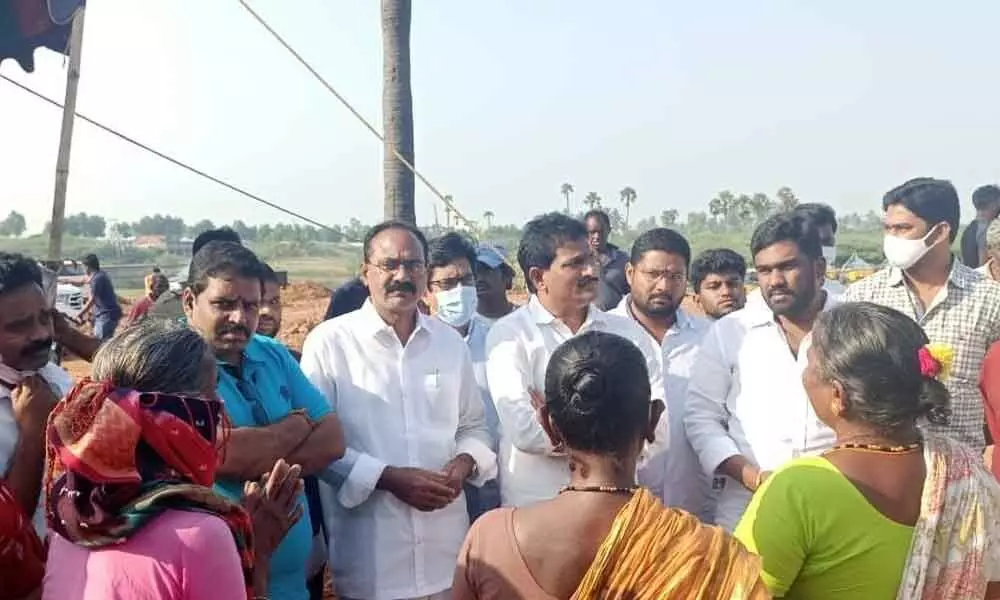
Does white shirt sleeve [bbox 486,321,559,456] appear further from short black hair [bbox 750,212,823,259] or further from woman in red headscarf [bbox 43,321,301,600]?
woman in red headscarf [bbox 43,321,301,600]

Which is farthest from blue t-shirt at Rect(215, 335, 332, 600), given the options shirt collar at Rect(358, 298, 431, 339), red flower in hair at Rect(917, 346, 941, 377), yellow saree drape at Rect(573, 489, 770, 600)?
red flower in hair at Rect(917, 346, 941, 377)

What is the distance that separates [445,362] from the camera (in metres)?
3.49

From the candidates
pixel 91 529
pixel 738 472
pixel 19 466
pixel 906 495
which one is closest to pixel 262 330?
pixel 19 466

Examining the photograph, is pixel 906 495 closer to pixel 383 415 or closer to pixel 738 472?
pixel 738 472

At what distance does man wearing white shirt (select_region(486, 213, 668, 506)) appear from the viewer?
11.1 ft

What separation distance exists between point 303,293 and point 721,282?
22.9 metres

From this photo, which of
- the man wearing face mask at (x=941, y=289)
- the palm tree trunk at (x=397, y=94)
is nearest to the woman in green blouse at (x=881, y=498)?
the man wearing face mask at (x=941, y=289)

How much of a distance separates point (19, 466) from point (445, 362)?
1572mm

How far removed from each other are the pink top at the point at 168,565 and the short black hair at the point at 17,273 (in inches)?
45.7

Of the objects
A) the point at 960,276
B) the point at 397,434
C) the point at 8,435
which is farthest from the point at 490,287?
the point at 8,435

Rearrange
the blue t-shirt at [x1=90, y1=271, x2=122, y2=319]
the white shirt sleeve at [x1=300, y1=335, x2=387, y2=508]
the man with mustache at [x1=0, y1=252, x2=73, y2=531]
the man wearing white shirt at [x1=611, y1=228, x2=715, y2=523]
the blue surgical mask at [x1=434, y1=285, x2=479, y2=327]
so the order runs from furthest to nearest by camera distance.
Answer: the blue t-shirt at [x1=90, y1=271, x2=122, y2=319] → the blue surgical mask at [x1=434, y1=285, x2=479, y2=327] → the man wearing white shirt at [x1=611, y1=228, x2=715, y2=523] → the white shirt sleeve at [x1=300, y1=335, x2=387, y2=508] → the man with mustache at [x1=0, y1=252, x2=73, y2=531]

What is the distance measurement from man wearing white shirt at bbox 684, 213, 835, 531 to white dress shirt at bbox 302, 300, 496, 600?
37.4 inches

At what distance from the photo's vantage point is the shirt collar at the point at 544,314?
3.59m

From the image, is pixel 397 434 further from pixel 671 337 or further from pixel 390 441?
pixel 671 337
